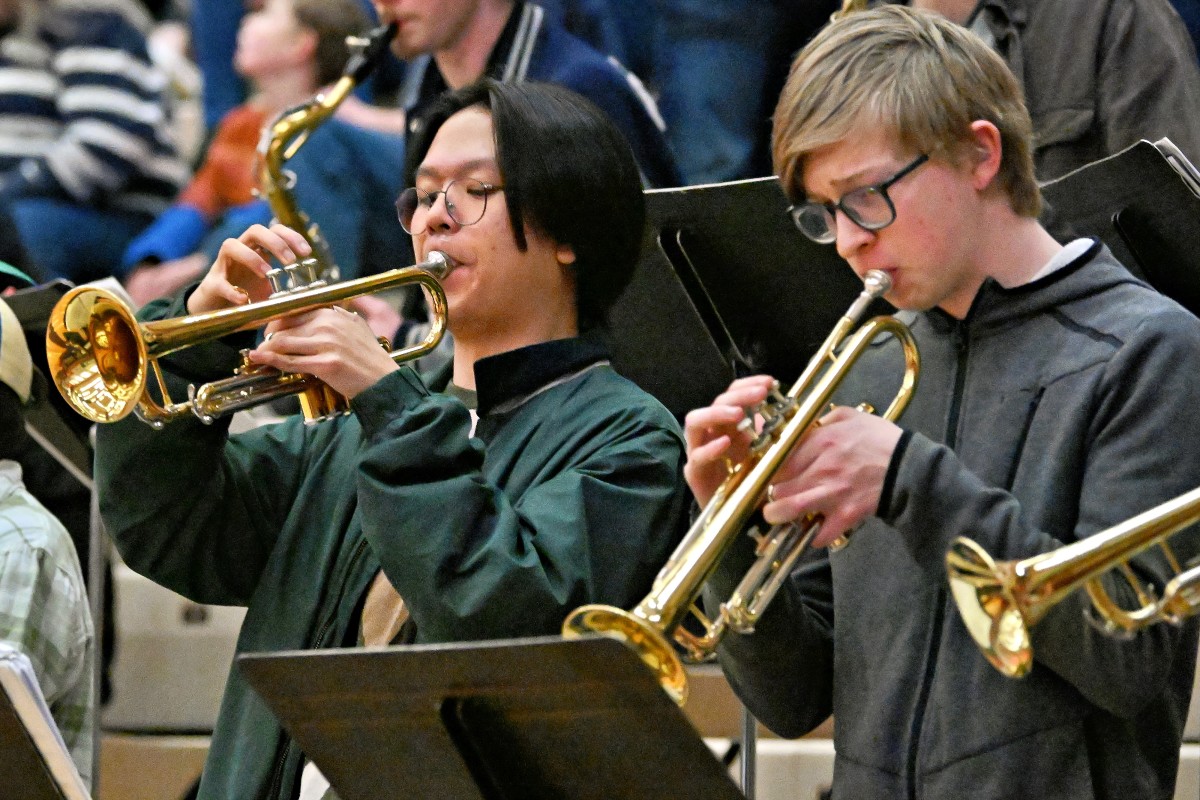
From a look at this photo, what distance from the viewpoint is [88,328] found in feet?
8.67

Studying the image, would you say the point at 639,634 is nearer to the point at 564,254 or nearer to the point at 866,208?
the point at 866,208

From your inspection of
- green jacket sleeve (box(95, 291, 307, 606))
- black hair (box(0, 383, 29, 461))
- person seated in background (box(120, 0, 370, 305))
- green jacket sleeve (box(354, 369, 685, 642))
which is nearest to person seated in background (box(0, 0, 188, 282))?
person seated in background (box(120, 0, 370, 305))

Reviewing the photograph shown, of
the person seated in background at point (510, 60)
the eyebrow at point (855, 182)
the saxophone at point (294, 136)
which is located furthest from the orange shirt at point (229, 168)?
the eyebrow at point (855, 182)

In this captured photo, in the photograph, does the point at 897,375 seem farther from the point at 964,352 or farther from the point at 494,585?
the point at 494,585

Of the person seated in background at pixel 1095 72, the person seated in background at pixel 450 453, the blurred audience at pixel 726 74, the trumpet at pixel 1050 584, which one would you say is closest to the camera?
the trumpet at pixel 1050 584

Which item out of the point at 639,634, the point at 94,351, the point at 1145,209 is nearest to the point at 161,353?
the point at 94,351

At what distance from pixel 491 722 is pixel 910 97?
0.96 metres

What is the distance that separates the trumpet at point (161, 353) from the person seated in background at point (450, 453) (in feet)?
0.14

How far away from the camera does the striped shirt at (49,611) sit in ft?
10.1

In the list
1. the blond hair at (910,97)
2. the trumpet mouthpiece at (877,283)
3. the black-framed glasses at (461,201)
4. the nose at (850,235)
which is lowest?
the black-framed glasses at (461,201)

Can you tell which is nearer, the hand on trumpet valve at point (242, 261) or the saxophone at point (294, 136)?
the hand on trumpet valve at point (242, 261)

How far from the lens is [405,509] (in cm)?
238

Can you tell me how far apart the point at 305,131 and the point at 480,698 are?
9.75 feet

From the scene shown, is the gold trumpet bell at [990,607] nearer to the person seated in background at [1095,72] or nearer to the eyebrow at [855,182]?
the eyebrow at [855,182]
